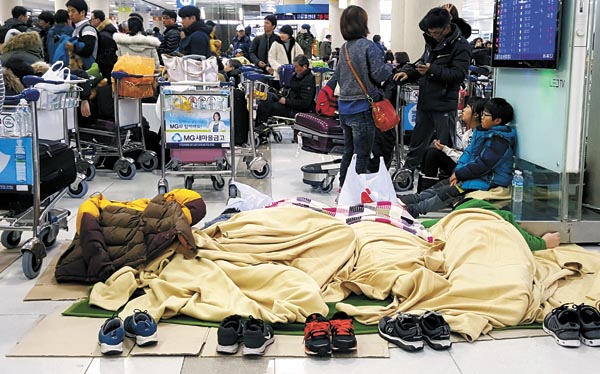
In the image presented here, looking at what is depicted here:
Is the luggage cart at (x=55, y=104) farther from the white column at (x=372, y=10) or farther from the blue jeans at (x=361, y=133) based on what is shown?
the white column at (x=372, y=10)

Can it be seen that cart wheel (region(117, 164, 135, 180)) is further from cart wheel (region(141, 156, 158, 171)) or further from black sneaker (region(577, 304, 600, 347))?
black sneaker (region(577, 304, 600, 347))

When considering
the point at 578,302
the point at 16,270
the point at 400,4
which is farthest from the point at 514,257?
the point at 400,4

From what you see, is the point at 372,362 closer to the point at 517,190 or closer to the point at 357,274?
the point at 357,274

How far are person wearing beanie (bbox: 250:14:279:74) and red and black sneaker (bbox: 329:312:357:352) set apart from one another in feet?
25.3

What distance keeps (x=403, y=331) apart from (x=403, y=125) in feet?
13.9

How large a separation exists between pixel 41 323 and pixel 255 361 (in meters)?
1.12

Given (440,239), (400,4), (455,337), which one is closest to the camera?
(455,337)

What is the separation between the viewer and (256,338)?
121 inches

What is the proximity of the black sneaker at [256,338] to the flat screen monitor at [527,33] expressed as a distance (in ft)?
9.04

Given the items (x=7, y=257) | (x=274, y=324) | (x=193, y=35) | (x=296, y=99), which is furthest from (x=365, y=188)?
(x=296, y=99)

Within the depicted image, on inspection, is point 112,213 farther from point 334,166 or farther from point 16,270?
point 334,166

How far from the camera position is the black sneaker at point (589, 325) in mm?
3236

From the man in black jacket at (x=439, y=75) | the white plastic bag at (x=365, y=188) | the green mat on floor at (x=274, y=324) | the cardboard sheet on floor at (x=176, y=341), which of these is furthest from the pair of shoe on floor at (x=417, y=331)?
the man in black jacket at (x=439, y=75)

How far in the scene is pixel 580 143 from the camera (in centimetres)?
470
